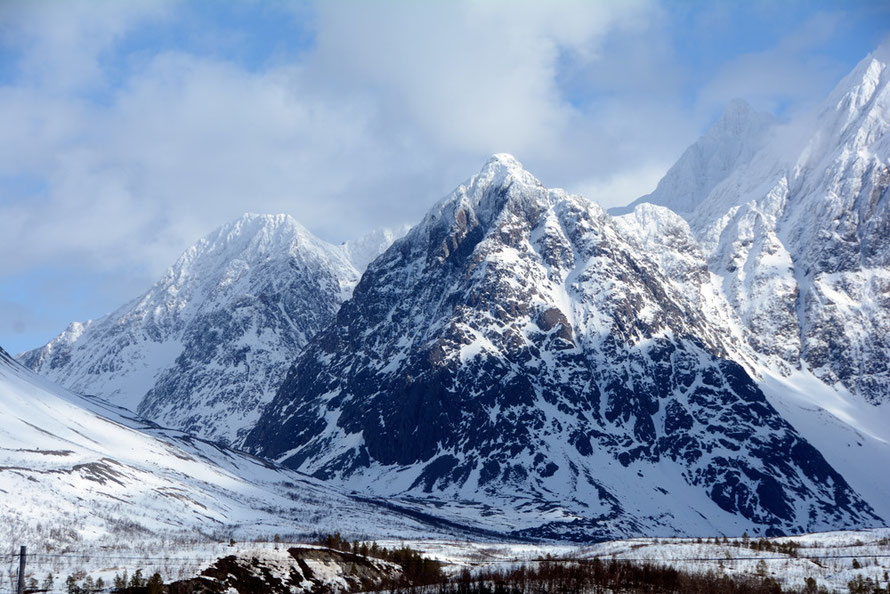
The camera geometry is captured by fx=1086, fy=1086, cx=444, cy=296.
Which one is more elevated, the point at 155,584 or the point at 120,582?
the point at 155,584

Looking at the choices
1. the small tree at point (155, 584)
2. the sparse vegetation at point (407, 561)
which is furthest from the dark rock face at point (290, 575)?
the sparse vegetation at point (407, 561)

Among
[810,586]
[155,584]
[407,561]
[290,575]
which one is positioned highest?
[810,586]

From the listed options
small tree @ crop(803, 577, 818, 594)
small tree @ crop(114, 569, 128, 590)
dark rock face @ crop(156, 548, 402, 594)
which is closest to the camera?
small tree @ crop(114, 569, 128, 590)

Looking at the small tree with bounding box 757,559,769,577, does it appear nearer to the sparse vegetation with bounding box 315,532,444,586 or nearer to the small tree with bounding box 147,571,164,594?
the sparse vegetation with bounding box 315,532,444,586

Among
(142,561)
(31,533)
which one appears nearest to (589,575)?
(142,561)

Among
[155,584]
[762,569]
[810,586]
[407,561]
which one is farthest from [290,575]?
[810,586]

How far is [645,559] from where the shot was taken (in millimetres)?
141750

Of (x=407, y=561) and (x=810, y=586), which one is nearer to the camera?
(x=810, y=586)

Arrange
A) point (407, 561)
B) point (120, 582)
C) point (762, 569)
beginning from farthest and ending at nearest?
point (407, 561), point (762, 569), point (120, 582)

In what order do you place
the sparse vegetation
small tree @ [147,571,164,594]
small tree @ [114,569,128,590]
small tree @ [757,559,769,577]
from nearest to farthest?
small tree @ [147,571,164,594]
small tree @ [114,569,128,590]
small tree @ [757,559,769,577]
the sparse vegetation

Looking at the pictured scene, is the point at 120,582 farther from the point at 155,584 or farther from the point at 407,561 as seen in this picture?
the point at 407,561

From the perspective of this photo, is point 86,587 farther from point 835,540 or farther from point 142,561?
point 835,540

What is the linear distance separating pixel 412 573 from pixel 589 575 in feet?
83.8

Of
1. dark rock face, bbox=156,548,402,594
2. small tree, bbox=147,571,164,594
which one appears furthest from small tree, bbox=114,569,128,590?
small tree, bbox=147,571,164,594
